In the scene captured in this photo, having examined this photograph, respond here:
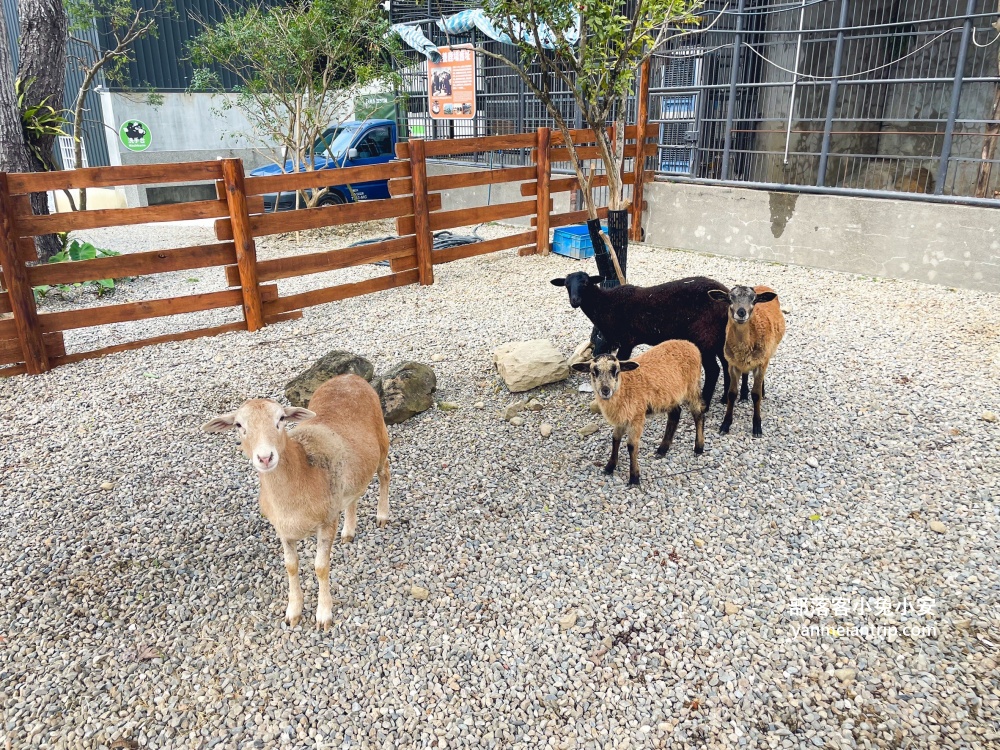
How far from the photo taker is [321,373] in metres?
5.07

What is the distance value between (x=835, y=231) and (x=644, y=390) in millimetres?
6098

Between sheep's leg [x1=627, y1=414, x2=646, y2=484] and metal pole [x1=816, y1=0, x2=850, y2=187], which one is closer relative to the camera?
sheep's leg [x1=627, y1=414, x2=646, y2=484]

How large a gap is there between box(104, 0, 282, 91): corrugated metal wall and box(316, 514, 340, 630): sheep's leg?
16.9 meters

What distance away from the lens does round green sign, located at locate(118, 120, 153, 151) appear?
1631 cm

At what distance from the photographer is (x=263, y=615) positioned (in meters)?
3.13

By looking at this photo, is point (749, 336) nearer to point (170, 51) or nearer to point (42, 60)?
point (42, 60)

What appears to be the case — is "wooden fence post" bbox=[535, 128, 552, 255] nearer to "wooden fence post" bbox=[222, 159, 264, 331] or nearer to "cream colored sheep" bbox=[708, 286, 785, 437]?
"wooden fence post" bbox=[222, 159, 264, 331]

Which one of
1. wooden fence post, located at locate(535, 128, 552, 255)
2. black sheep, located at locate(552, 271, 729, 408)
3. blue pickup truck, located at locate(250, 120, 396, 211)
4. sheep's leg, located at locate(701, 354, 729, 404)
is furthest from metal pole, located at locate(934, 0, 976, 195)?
blue pickup truck, located at locate(250, 120, 396, 211)

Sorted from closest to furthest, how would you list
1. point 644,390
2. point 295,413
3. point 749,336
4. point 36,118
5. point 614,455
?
point 295,413, point 644,390, point 614,455, point 749,336, point 36,118

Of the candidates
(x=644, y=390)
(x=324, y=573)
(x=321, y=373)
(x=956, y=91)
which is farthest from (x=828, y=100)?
(x=324, y=573)

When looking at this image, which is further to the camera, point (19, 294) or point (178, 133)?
point (178, 133)

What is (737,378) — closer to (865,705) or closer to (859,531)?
(859,531)

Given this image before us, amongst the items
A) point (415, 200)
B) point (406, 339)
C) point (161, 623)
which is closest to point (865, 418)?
point (406, 339)

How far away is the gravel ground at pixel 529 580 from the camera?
102 inches
